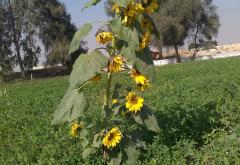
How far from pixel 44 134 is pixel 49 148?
1319mm

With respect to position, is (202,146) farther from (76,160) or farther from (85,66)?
(85,66)

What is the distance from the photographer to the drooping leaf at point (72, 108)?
16.0 ft

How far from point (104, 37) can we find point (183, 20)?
58.4 metres

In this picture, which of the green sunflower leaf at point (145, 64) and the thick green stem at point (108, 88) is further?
the thick green stem at point (108, 88)

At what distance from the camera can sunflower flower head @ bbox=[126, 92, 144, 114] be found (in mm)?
4906

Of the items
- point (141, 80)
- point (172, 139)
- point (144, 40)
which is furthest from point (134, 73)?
point (172, 139)

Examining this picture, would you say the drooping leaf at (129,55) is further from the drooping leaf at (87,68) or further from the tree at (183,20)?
the tree at (183,20)

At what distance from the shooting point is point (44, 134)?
8.38 metres

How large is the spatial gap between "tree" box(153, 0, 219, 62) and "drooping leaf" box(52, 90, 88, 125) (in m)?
55.2

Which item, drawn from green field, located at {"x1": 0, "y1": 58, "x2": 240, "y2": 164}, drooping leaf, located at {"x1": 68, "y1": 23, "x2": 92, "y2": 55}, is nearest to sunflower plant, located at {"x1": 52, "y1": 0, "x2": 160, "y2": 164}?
drooping leaf, located at {"x1": 68, "y1": 23, "x2": 92, "y2": 55}

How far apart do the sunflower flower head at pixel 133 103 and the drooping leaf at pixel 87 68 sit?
1.46ft

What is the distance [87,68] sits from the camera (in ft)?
15.3

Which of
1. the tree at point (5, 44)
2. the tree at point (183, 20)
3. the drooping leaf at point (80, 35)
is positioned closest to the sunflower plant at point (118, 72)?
the drooping leaf at point (80, 35)

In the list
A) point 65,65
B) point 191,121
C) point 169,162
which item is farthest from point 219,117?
point 65,65
